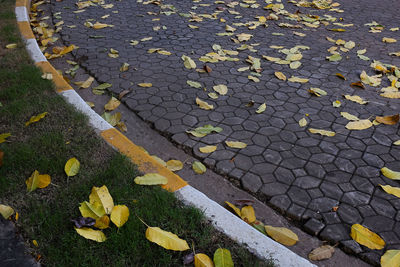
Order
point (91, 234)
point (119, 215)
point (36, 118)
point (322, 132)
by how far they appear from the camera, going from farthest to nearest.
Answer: point (322, 132), point (36, 118), point (119, 215), point (91, 234)

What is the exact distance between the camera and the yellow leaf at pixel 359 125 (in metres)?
3.08

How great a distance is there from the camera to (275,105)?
3418 mm

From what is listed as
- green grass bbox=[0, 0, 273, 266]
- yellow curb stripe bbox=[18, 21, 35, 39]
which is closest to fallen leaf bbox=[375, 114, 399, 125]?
green grass bbox=[0, 0, 273, 266]

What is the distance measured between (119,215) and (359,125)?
7.21 ft

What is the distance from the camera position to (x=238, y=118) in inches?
127

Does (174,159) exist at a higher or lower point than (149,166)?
lower

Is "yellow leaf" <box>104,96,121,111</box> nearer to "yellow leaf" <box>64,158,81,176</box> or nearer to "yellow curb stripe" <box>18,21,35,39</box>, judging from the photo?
"yellow leaf" <box>64,158,81,176</box>

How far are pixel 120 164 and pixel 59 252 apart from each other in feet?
2.37

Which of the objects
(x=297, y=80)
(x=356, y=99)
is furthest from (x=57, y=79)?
(x=356, y=99)

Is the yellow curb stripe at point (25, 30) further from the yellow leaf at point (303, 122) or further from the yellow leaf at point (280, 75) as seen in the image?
the yellow leaf at point (303, 122)

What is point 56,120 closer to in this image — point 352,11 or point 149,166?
point 149,166

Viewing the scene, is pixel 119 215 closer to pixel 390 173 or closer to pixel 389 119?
pixel 390 173

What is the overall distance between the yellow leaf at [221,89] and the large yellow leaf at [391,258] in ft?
6.90

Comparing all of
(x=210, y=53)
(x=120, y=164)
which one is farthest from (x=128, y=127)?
(x=210, y=53)
